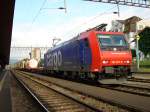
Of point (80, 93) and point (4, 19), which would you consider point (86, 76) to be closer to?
point (80, 93)

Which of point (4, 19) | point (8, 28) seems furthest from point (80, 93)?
point (8, 28)

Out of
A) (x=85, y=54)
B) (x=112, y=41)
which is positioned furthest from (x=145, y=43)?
(x=112, y=41)

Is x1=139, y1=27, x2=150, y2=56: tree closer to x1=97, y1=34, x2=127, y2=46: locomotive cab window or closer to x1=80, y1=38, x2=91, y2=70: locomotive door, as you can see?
x1=80, y1=38, x2=91, y2=70: locomotive door

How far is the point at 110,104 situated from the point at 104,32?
9811 mm

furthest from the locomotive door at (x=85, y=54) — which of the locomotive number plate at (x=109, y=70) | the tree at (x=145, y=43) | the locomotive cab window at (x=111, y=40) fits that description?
the tree at (x=145, y=43)

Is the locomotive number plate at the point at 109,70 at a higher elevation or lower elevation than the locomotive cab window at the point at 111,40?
→ lower

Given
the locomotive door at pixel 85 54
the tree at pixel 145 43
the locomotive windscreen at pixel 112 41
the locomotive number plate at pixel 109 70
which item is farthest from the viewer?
the tree at pixel 145 43

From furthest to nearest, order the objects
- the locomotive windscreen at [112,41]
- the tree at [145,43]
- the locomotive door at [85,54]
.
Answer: the tree at [145,43], the locomotive door at [85,54], the locomotive windscreen at [112,41]

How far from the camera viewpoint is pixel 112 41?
21.7 metres

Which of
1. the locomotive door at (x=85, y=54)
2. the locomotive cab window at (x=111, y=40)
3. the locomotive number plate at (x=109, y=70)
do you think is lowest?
the locomotive number plate at (x=109, y=70)

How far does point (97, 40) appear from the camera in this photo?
21281mm

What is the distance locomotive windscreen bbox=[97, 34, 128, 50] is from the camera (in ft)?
70.2

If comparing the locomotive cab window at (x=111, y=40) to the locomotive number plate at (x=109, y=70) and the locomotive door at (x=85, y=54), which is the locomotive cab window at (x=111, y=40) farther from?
the locomotive number plate at (x=109, y=70)

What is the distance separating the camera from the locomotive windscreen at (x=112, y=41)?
2139 centimetres
